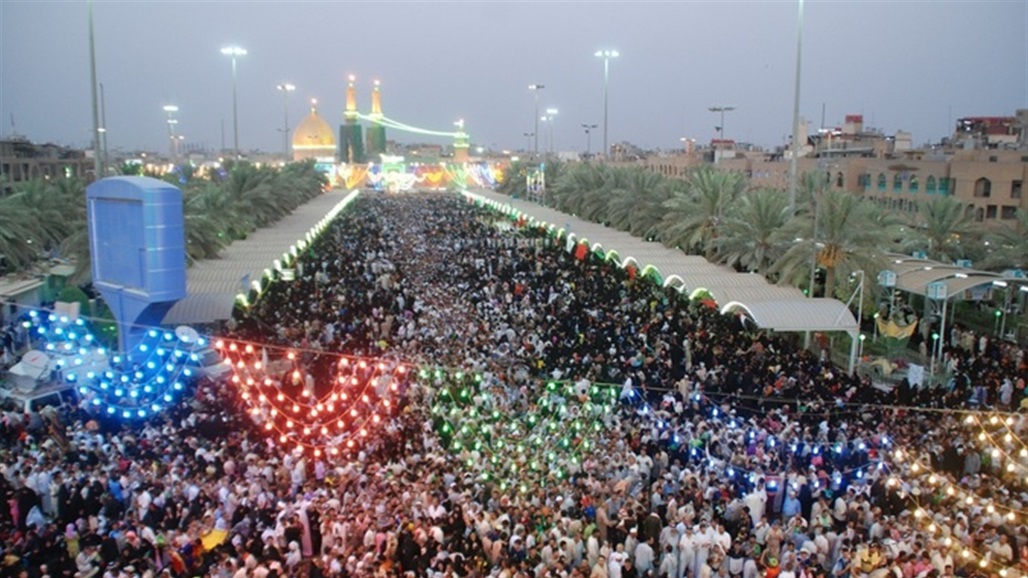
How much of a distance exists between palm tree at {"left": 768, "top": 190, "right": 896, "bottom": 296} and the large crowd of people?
3092 mm

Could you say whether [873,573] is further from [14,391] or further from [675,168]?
[675,168]

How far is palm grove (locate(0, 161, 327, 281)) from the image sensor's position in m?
21.2

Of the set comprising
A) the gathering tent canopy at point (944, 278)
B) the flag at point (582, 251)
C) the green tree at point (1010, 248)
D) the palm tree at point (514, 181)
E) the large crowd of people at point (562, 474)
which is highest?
the palm tree at point (514, 181)

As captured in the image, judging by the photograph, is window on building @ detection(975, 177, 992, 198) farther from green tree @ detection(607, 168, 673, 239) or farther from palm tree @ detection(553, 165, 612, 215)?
palm tree @ detection(553, 165, 612, 215)

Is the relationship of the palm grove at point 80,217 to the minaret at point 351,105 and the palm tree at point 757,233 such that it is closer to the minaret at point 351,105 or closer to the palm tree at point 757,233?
the palm tree at point 757,233

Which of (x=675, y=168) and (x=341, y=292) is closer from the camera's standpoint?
(x=341, y=292)

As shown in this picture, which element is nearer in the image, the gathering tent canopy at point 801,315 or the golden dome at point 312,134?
the gathering tent canopy at point 801,315

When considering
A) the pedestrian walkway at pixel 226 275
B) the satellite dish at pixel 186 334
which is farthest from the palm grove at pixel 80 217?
the satellite dish at pixel 186 334

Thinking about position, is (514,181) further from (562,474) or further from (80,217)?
(562,474)

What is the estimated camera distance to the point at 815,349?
18828 mm

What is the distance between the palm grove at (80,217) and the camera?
69.4 feet

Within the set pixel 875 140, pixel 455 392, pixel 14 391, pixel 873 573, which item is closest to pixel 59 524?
pixel 14 391

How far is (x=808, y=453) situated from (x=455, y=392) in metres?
5.53

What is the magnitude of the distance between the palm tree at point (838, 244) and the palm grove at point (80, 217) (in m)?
14.1
